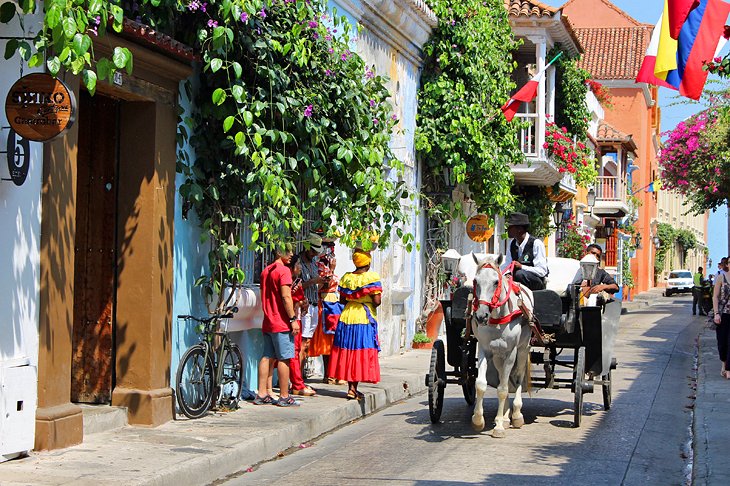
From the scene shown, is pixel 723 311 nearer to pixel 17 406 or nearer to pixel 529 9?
pixel 529 9

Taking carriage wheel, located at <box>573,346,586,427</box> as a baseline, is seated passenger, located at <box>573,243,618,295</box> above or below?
above

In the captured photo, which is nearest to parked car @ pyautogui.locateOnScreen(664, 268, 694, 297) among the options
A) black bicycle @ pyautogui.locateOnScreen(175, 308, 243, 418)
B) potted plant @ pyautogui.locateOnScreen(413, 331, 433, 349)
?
potted plant @ pyautogui.locateOnScreen(413, 331, 433, 349)

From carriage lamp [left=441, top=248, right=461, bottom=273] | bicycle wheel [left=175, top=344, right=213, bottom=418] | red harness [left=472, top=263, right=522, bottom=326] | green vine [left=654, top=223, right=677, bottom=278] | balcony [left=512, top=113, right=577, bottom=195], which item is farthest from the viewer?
green vine [left=654, top=223, right=677, bottom=278]

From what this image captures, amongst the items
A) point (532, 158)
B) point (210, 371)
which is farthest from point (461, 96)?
point (210, 371)

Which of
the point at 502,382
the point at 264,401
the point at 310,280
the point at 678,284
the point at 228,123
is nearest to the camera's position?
the point at 228,123

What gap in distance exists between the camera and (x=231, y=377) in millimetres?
11906

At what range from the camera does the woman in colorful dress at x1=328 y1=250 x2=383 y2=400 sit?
1284 centimetres

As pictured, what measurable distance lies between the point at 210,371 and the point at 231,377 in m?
0.50

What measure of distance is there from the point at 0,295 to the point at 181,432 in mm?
2596

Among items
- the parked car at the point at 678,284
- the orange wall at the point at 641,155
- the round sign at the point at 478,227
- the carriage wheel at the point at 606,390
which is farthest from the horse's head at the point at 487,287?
the parked car at the point at 678,284

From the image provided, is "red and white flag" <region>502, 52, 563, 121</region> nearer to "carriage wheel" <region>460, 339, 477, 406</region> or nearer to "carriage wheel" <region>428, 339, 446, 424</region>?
"carriage wheel" <region>460, 339, 477, 406</region>

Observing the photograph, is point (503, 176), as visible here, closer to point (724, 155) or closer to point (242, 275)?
point (724, 155)

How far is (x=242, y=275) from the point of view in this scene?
38.8 ft

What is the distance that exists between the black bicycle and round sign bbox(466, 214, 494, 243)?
11365mm
